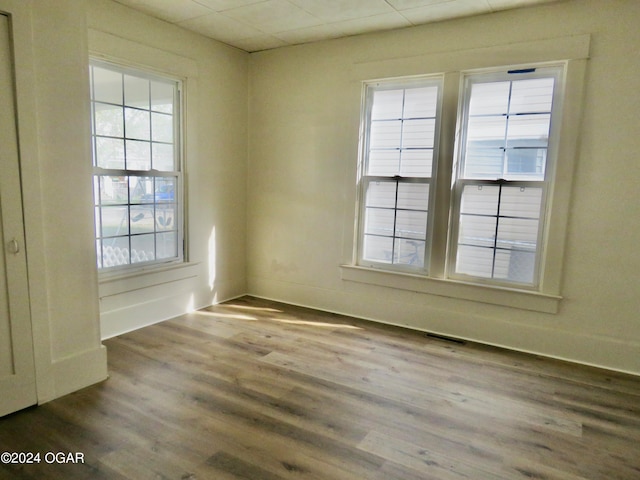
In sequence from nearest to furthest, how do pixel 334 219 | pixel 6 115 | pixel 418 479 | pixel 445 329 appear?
pixel 418 479
pixel 6 115
pixel 445 329
pixel 334 219

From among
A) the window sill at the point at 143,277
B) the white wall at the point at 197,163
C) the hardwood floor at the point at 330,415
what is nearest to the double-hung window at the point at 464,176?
the hardwood floor at the point at 330,415

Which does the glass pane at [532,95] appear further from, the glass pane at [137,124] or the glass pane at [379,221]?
the glass pane at [137,124]

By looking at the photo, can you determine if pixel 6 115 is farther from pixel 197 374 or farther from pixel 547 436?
pixel 547 436

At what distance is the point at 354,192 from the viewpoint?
416cm

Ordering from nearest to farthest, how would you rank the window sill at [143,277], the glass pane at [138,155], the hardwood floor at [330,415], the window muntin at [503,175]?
the hardwood floor at [330,415], the window muntin at [503,175], the window sill at [143,277], the glass pane at [138,155]

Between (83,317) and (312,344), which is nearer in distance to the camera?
(83,317)

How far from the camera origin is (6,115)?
7.15 ft

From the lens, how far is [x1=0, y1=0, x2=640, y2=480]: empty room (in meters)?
2.22

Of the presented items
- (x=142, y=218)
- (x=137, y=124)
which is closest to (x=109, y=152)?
(x=137, y=124)

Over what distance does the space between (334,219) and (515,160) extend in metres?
1.79

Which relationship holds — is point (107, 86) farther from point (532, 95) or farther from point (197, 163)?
point (532, 95)

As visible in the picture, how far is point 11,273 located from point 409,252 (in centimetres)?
310

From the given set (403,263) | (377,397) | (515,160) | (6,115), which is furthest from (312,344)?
(6,115)

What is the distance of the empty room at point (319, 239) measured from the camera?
222 cm
